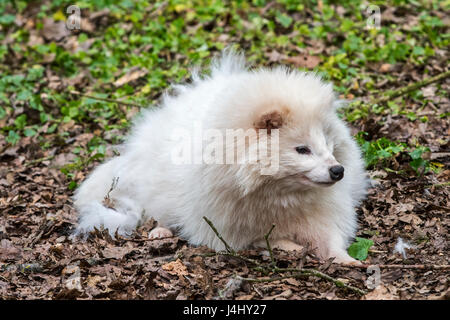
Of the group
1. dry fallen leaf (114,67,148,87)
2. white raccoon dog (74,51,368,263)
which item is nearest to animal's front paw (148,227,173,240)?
white raccoon dog (74,51,368,263)

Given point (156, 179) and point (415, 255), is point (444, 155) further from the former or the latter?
point (156, 179)

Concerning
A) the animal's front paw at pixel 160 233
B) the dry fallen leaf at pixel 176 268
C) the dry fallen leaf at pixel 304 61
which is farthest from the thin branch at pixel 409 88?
the dry fallen leaf at pixel 176 268

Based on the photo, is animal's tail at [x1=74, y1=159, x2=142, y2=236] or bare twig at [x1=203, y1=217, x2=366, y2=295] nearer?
bare twig at [x1=203, y1=217, x2=366, y2=295]

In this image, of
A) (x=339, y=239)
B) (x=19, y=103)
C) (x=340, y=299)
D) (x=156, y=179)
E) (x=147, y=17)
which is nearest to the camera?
(x=340, y=299)

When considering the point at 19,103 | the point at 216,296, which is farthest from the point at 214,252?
the point at 19,103

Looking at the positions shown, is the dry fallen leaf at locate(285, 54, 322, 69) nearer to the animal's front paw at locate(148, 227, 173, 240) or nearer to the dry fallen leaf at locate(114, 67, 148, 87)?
the dry fallen leaf at locate(114, 67, 148, 87)

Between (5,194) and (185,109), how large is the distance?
1925 mm

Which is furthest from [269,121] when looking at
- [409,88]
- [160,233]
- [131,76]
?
[131,76]

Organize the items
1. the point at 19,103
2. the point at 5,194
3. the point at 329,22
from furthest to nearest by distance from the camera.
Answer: the point at 329,22 → the point at 19,103 → the point at 5,194

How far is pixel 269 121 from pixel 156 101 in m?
2.97

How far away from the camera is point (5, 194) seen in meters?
5.66

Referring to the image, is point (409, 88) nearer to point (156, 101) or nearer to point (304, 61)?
point (304, 61)

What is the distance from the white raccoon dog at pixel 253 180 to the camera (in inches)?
160

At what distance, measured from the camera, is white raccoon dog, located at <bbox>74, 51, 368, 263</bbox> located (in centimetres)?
407
